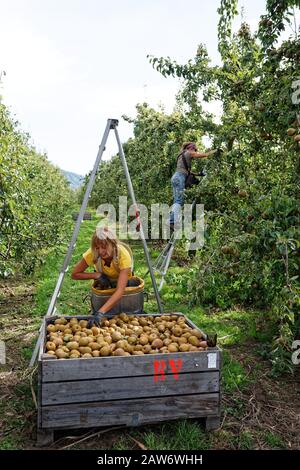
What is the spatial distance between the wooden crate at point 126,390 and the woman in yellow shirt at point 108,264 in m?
0.84

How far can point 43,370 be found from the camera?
10.0ft

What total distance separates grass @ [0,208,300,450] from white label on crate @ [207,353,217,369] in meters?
0.46

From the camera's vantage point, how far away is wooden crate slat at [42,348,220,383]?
121 inches

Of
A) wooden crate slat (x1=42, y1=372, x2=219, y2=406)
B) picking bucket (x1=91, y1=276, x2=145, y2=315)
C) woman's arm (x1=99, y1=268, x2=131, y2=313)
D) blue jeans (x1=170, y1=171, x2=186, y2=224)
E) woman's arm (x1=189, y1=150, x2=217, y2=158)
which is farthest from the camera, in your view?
blue jeans (x1=170, y1=171, x2=186, y2=224)

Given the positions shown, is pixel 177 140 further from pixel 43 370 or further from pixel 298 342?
pixel 43 370

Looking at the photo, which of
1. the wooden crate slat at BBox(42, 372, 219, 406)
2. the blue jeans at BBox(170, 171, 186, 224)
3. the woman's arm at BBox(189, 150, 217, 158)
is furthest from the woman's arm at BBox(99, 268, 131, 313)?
the blue jeans at BBox(170, 171, 186, 224)

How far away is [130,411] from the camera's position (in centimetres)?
317

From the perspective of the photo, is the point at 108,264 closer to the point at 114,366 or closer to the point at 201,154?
the point at 114,366

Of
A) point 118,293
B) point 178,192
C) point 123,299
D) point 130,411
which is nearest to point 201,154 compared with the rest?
point 178,192

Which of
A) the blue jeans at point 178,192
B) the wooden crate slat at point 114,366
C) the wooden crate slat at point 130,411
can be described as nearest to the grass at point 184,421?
the wooden crate slat at point 130,411

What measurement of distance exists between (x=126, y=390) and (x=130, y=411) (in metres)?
0.16

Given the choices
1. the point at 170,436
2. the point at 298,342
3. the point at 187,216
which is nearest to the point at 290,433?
the point at 170,436

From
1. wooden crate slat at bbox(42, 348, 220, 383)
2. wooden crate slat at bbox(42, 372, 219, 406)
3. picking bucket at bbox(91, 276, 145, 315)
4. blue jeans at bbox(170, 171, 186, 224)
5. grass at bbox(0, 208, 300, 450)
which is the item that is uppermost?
blue jeans at bbox(170, 171, 186, 224)

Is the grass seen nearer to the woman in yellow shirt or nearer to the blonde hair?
the woman in yellow shirt
